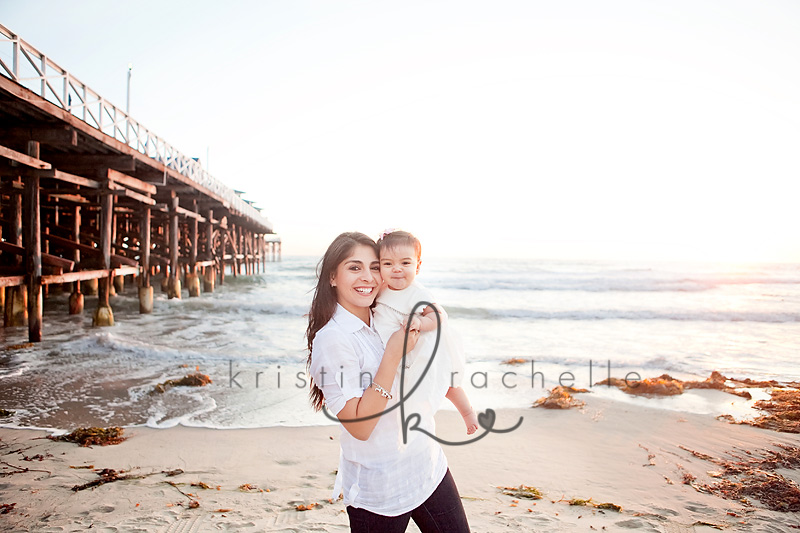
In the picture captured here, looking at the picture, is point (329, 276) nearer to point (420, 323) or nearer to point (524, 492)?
point (420, 323)

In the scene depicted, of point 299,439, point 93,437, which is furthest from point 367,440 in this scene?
point 93,437

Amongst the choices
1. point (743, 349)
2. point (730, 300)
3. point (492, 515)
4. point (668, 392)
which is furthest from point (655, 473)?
point (730, 300)

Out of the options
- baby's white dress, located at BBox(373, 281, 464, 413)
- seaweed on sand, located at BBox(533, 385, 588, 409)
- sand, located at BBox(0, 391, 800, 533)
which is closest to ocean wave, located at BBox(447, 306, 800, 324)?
seaweed on sand, located at BBox(533, 385, 588, 409)

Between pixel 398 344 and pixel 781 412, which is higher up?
pixel 398 344

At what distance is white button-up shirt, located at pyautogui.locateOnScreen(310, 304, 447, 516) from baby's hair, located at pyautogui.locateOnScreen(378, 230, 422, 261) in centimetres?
43

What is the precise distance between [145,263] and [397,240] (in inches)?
522

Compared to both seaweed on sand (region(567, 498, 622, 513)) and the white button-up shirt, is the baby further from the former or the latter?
seaweed on sand (region(567, 498, 622, 513))

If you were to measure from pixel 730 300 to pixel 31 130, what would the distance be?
26380 millimetres

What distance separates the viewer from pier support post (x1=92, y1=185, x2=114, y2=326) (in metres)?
10.6

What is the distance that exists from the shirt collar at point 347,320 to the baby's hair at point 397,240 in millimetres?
429

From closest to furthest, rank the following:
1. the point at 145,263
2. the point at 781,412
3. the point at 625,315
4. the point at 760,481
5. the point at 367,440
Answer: the point at 367,440 → the point at 760,481 → the point at 781,412 → the point at 145,263 → the point at 625,315

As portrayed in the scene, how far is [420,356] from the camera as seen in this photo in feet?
5.88

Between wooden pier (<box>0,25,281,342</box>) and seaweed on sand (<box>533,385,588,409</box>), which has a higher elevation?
wooden pier (<box>0,25,281,342</box>)

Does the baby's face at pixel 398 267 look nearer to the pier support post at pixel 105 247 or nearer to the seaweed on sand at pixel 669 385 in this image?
the seaweed on sand at pixel 669 385
